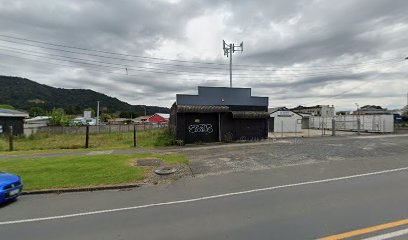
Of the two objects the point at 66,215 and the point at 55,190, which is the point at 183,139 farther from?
the point at 66,215

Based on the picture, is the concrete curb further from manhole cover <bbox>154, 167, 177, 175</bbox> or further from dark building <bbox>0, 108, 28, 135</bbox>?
dark building <bbox>0, 108, 28, 135</bbox>

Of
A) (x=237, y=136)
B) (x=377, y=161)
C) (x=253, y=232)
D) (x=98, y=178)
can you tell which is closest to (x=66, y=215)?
(x=98, y=178)

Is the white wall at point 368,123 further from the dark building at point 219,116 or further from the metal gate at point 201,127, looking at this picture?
the metal gate at point 201,127

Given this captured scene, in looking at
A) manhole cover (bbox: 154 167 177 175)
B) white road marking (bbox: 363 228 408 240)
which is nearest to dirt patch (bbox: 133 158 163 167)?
manhole cover (bbox: 154 167 177 175)

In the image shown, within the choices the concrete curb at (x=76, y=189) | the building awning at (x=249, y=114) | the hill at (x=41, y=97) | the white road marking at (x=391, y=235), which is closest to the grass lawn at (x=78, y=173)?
the concrete curb at (x=76, y=189)

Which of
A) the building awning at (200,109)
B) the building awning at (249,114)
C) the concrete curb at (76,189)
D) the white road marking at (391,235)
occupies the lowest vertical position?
the concrete curb at (76,189)

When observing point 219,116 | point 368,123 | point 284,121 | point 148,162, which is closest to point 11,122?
point 219,116

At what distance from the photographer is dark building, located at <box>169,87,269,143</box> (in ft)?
69.5

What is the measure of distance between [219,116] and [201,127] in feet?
6.47

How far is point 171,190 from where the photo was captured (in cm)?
769

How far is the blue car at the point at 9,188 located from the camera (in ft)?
21.5

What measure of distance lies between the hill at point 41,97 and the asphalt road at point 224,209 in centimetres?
10347

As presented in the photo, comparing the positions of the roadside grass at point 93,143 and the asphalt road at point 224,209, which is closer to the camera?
the asphalt road at point 224,209

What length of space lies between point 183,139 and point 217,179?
1212 cm
